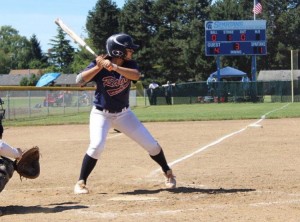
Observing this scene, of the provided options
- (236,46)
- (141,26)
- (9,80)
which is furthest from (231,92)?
(9,80)

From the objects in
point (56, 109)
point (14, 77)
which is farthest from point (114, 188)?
point (14, 77)

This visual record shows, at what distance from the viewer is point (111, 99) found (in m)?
7.39

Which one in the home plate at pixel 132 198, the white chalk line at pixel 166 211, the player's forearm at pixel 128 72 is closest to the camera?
the white chalk line at pixel 166 211

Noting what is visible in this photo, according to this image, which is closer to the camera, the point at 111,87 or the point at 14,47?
the point at 111,87

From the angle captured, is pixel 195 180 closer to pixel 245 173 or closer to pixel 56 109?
pixel 245 173

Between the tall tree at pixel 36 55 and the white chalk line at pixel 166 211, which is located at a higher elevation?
the tall tree at pixel 36 55

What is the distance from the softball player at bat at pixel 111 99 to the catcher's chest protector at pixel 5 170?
1032mm

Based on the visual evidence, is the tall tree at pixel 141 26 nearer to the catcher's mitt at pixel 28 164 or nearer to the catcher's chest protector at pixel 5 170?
the catcher's mitt at pixel 28 164

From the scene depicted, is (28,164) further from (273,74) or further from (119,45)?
(273,74)

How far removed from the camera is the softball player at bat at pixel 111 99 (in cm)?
726

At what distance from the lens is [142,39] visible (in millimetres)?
79625

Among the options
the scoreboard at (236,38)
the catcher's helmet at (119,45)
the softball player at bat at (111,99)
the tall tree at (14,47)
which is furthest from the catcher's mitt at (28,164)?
the tall tree at (14,47)

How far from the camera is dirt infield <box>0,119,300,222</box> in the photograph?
607 centimetres

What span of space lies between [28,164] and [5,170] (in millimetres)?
446
